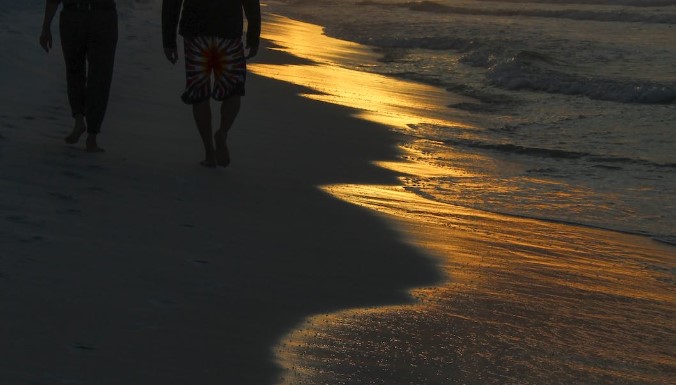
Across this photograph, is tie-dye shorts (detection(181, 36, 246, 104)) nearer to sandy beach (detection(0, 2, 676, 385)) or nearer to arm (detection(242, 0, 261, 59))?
arm (detection(242, 0, 261, 59))

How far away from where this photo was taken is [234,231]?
5.33 m

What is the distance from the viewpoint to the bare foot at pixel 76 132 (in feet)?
22.5

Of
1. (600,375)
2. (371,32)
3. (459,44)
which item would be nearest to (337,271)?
(600,375)

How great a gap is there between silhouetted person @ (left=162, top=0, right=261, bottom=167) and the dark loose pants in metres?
0.36

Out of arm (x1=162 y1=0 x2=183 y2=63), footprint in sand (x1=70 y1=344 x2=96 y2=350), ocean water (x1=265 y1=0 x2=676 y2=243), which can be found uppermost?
arm (x1=162 y1=0 x2=183 y2=63)

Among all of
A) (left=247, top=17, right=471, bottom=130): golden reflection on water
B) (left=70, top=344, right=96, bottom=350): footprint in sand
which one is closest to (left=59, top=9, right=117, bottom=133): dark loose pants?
(left=70, top=344, right=96, bottom=350): footprint in sand

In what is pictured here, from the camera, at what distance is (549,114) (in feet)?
41.8

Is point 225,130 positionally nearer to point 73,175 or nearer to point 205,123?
point 205,123

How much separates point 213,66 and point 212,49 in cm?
12

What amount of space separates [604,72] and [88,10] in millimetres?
12553

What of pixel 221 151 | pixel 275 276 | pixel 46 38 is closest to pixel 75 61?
pixel 46 38

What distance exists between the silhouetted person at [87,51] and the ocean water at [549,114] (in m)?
2.18

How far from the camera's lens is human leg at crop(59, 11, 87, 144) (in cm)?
667

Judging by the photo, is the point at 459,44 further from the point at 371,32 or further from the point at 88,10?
the point at 88,10
